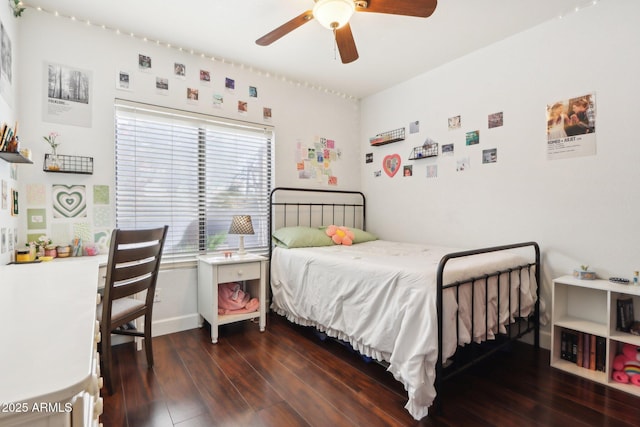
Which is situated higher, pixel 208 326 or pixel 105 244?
pixel 105 244

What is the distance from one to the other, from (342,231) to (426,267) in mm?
1520

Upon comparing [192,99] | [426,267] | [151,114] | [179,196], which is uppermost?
[192,99]

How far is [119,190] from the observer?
253 cm

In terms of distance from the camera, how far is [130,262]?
1877mm

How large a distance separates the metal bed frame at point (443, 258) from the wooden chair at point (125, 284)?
1347 mm

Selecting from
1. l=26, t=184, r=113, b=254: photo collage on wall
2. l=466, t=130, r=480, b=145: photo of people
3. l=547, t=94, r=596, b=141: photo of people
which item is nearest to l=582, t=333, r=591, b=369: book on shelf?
l=547, t=94, r=596, b=141: photo of people

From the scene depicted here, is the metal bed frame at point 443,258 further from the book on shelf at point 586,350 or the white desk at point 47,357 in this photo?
the white desk at point 47,357

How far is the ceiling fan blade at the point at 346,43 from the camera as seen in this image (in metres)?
1.92

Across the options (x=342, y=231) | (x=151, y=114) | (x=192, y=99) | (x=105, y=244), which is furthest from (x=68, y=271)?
(x=342, y=231)

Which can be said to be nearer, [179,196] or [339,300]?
[339,300]

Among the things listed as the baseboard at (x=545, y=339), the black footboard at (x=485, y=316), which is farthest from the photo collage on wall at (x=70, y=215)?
the baseboard at (x=545, y=339)

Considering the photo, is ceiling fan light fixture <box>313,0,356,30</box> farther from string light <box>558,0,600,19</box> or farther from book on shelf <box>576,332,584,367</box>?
book on shelf <box>576,332,584,367</box>

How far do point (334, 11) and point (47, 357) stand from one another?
1858mm

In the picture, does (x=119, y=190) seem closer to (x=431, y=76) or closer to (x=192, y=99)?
(x=192, y=99)
